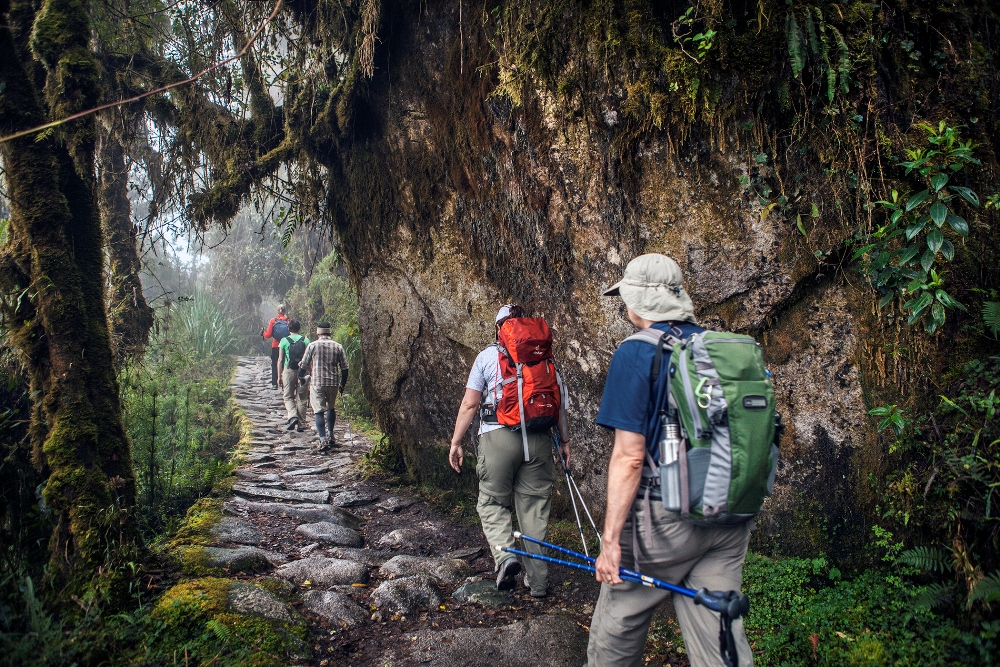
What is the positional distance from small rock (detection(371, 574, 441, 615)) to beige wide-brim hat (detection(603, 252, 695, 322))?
2.93m

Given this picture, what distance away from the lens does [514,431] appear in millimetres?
4605

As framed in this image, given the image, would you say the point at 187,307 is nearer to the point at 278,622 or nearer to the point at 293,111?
the point at 293,111

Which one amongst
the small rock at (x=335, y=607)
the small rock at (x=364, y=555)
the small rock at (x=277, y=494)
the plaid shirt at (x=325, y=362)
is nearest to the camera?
the small rock at (x=335, y=607)

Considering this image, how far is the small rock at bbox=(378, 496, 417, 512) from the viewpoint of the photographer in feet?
23.7

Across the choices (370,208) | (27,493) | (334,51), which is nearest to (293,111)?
(334,51)

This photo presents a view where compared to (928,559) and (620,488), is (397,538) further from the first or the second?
(928,559)

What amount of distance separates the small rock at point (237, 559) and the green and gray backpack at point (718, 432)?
11.8 ft

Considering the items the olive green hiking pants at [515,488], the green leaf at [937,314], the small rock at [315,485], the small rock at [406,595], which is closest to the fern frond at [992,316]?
the green leaf at [937,314]

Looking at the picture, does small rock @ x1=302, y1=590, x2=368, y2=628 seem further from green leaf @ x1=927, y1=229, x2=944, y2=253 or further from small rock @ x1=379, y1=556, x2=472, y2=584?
green leaf @ x1=927, y1=229, x2=944, y2=253

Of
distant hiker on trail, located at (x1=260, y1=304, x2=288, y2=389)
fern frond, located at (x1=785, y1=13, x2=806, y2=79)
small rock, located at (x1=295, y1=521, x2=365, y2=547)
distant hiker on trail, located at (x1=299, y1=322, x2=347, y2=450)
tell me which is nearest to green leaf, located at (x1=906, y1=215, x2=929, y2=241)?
fern frond, located at (x1=785, y1=13, x2=806, y2=79)

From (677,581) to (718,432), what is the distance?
0.76m

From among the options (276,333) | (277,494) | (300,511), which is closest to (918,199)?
(300,511)

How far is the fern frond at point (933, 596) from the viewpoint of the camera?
3.24 meters

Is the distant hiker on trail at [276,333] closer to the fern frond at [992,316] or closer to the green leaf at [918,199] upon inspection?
the green leaf at [918,199]
